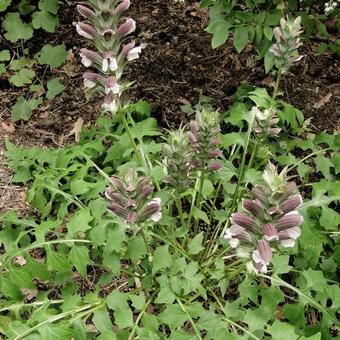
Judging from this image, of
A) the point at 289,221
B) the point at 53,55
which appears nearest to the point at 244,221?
the point at 289,221

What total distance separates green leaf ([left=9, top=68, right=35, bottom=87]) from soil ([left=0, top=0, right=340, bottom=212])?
4.2 inches

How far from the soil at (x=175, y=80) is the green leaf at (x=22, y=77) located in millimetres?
107

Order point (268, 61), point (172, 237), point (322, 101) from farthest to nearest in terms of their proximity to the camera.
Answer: point (322, 101), point (268, 61), point (172, 237)

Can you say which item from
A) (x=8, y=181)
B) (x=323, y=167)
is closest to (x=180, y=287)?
(x=323, y=167)

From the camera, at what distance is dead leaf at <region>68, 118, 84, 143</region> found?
16.7 ft

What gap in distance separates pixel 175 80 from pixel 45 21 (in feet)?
4.53

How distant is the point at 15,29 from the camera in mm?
5414

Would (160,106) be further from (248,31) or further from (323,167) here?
(323,167)

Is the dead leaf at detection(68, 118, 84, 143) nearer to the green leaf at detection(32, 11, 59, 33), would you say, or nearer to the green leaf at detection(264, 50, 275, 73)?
the green leaf at detection(32, 11, 59, 33)

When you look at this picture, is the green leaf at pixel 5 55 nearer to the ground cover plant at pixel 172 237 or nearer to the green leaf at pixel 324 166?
the ground cover plant at pixel 172 237

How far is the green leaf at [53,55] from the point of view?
5.34 meters

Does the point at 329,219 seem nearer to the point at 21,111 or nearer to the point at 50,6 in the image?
the point at 21,111

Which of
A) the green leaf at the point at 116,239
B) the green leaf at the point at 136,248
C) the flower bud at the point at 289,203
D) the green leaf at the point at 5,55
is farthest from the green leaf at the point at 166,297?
the green leaf at the point at 5,55

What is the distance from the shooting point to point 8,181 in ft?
15.7
